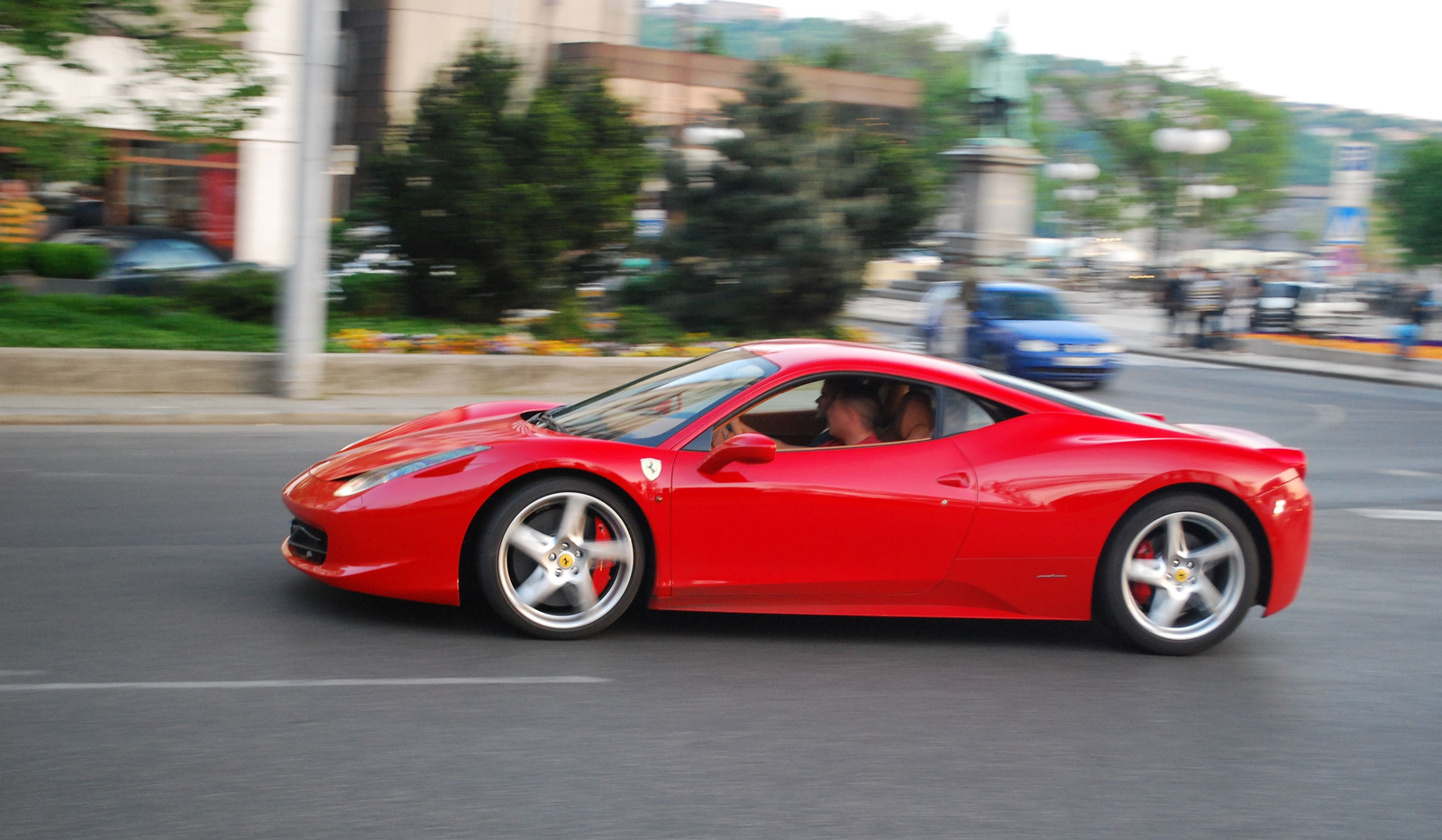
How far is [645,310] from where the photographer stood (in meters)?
18.4

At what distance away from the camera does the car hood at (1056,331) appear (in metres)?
18.9

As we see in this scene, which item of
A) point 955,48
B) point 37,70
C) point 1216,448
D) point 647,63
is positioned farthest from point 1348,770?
point 955,48

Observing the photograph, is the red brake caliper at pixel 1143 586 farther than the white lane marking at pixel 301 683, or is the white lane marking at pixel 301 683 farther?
the red brake caliper at pixel 1143 586

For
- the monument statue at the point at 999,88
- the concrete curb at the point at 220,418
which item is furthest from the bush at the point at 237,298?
the monument statue at the point at 999,88

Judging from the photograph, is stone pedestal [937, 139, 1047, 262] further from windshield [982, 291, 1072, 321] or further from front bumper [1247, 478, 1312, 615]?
front bumper [1247, 478, 1312, 615]

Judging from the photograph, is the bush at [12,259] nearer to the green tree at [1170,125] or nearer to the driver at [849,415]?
the driver at [849,415]

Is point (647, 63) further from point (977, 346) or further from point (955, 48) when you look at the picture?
point (955, 48)

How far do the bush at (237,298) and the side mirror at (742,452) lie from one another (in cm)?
1172

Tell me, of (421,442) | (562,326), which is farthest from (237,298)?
(421,442)

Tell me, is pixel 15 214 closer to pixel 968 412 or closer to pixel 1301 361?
pixel 968 412

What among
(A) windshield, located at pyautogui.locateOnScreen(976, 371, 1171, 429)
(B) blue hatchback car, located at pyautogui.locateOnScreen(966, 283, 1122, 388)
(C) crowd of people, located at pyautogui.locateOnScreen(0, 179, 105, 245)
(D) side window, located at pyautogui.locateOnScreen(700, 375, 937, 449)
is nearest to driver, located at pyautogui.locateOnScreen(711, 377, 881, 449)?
(D) side window, located at pyautogui.locateOnScreen(700, 375, 937, 449)

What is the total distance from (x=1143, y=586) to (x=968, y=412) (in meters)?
1.07

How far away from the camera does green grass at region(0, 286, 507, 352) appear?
44.0 feet

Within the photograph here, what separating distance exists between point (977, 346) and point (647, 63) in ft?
102
